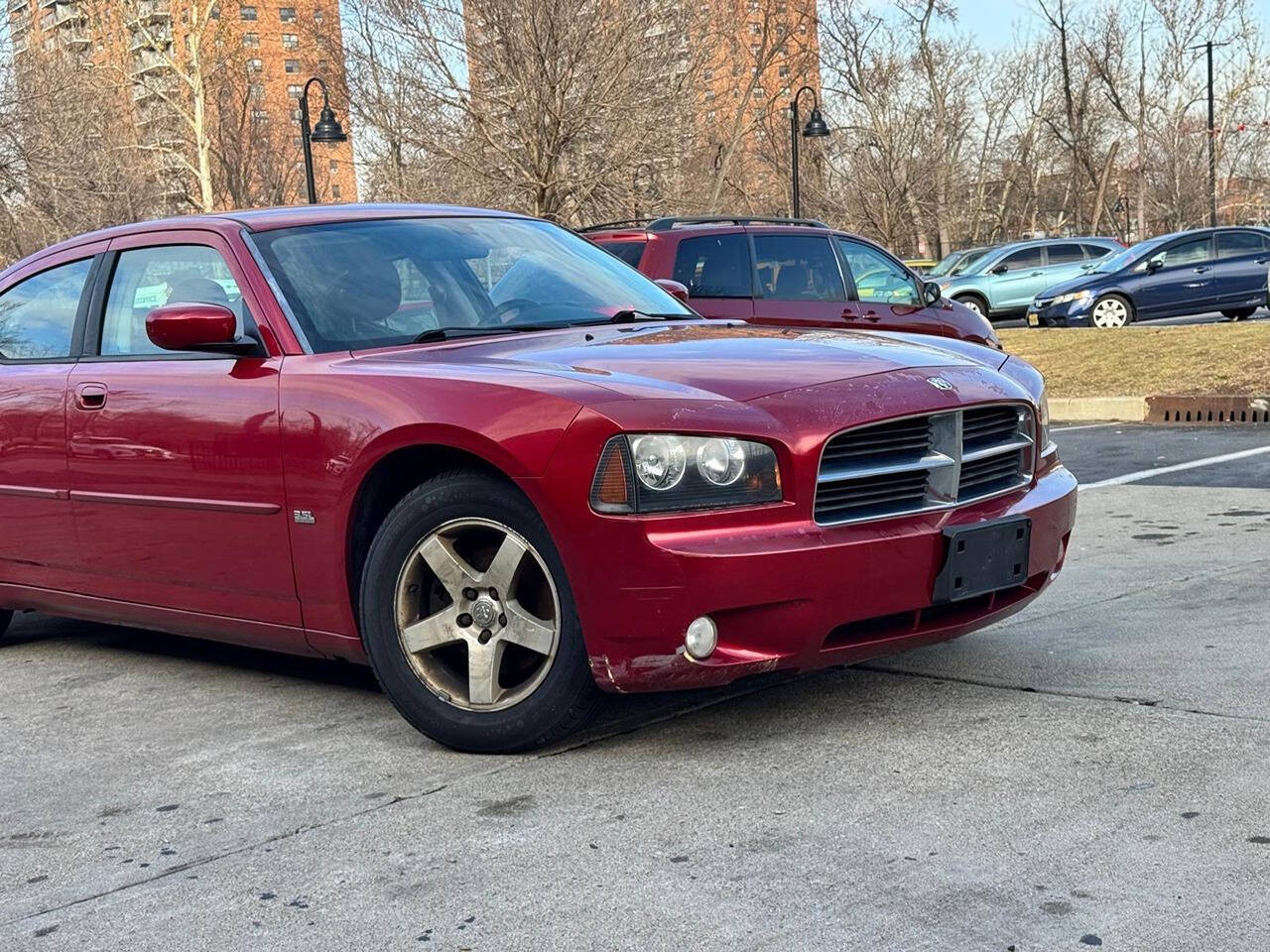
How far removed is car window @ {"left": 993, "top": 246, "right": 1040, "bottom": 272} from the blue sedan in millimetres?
Result: 5158

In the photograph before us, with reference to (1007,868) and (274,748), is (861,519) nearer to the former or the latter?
(1007,868)

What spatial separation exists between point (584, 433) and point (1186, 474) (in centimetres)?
701

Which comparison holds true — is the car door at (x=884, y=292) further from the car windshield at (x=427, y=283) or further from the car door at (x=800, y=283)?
the car windshield at (x=427, y=283)

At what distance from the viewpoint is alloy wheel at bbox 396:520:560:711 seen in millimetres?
4203

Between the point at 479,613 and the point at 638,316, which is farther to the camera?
the point at 638,316

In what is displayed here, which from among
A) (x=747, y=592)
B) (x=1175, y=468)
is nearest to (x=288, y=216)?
(x=747, y=592)

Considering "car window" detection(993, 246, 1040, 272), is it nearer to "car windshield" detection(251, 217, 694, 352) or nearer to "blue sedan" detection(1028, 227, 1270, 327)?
"blue sedan" detection(1028, 227, 1270, 327)

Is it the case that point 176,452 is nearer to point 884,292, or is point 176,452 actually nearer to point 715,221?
point 715,221

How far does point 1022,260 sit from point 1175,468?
2176cm

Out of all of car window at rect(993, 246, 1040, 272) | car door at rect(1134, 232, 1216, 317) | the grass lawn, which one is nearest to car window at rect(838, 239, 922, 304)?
the grass lawn

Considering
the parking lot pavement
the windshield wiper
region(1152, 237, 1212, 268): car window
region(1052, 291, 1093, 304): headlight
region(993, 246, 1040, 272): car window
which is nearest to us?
the parking lot pavement

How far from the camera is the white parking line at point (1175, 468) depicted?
9.88 meters

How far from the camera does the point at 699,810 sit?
12.3ft

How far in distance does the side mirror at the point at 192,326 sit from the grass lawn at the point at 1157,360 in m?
11.1
